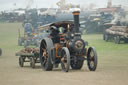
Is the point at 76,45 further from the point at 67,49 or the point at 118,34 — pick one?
the point at 118,34

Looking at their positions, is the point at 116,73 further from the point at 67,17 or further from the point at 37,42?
the point at 67,17

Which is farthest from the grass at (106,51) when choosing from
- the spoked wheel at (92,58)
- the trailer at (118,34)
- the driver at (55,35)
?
the spoked wheel at (92,58)

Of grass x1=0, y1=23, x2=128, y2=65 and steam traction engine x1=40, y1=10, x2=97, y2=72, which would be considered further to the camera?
grass x1=0, y1=23, x2=128, y2=65

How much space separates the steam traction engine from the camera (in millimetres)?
15906

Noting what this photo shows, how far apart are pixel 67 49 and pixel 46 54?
1.63 m

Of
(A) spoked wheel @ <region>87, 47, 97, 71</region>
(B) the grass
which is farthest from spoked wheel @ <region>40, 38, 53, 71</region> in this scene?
(B) the grass

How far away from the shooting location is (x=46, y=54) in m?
17.0

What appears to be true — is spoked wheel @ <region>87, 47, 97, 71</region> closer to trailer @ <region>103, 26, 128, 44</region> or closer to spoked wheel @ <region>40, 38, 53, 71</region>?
spoked wheel @ <region>40, 38, 53, 71</region>

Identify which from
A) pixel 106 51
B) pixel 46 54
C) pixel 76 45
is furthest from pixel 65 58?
pixel 106 51

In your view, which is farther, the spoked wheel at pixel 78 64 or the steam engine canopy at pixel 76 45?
the spoked wheel at pixel 78 64

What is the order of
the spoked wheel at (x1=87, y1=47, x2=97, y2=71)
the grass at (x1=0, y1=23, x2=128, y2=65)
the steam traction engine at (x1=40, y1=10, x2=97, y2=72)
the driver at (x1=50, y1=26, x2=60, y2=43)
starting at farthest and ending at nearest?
the grass at (x1=0, y1=23, x2=128, y2=65)
the driver at (x1=50, y1=26, x2=60, y2=43)
the steam traction engine at (x1=40, y1=10, x2=97, y2=72)
the spoked wheel at (x1=87, y1=47, x2=97, y2=71)

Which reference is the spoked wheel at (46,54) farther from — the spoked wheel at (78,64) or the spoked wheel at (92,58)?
the spoked wheel at (92,58)

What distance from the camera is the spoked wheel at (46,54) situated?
16.5 m

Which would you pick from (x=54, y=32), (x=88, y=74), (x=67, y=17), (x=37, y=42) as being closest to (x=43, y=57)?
(x=54, y=32)
